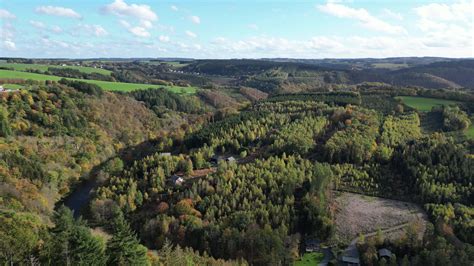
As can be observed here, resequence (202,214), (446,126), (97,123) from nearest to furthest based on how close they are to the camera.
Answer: (202,214) → (446,126) → (97,123)

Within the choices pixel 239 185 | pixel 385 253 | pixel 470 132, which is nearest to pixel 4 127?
pixel 239 185

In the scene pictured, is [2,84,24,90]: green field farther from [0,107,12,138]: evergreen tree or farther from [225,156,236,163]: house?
[225,156,236,163]: house

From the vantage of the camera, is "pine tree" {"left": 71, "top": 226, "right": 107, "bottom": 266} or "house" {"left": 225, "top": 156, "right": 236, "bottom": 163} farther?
"house" {"left": 225, "top": 156, "right": 236, "bottom": 163}

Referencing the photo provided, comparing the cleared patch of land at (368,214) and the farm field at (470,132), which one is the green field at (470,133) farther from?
Result: the cleared patch of land at (368,214)

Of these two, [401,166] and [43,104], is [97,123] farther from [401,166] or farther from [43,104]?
[401,166]

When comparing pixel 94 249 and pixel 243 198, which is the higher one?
pixel 94 249

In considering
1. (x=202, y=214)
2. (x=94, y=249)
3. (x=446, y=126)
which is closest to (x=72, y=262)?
(x=94, y=249)

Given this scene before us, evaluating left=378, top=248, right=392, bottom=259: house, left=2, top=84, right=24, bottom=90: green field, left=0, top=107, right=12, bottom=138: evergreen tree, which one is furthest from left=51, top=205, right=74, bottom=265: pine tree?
left=2, top=84, right=24, bottom=90: green field

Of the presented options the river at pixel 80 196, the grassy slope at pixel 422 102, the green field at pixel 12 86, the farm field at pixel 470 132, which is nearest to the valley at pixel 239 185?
the river at pixel 80 196
